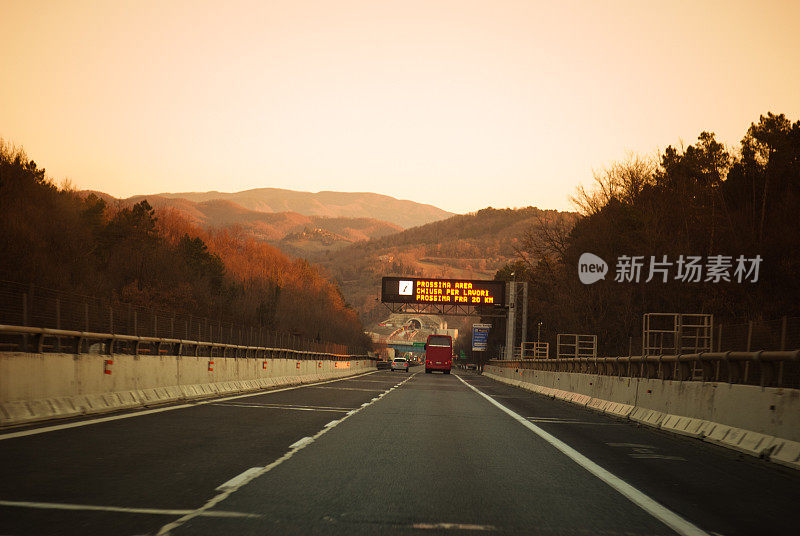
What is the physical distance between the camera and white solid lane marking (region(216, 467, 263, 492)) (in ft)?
24.8

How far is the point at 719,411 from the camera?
12.5 meters

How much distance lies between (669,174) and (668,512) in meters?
71.8

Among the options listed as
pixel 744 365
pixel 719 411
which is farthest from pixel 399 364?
pixel 719 411

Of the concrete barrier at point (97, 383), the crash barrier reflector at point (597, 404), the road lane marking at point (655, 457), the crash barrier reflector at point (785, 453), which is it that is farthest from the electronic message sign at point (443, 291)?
the crash barrier reflector at point (785, 453)

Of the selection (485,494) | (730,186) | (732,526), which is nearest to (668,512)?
(732,526)

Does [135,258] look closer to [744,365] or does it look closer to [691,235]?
[691,235]

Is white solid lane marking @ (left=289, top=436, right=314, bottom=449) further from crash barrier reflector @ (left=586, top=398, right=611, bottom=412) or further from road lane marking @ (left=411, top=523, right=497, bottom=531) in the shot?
crash barrier reflector @ (left=586, top=398, right=611, bottom=412)

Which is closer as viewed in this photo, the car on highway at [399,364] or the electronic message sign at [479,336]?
the car on highway at [399,364]

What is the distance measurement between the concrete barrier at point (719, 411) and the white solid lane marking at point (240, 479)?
589cm

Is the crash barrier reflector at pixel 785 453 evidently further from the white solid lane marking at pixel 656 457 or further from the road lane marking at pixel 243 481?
the road lane marking at pixel 243 481

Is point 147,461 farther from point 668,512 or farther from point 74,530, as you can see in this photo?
point 668,512

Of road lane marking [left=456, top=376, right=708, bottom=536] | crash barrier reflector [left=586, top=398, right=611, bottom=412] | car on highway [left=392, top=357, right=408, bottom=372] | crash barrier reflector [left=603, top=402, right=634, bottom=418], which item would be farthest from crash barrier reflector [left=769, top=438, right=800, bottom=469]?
car on highway [left=392, top=357, right=408, bottom=372]

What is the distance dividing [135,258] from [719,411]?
9483 cm

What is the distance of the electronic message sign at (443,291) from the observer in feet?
271
